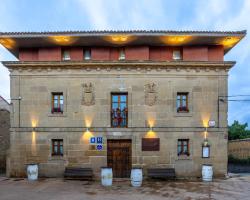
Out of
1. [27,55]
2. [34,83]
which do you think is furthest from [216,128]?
[27,55]

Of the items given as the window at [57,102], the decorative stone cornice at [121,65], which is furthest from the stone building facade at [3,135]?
the window at [57,102]

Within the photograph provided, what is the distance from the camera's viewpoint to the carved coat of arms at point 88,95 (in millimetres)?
15414

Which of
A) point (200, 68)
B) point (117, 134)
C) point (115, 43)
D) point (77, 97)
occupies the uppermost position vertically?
point (115, 43)

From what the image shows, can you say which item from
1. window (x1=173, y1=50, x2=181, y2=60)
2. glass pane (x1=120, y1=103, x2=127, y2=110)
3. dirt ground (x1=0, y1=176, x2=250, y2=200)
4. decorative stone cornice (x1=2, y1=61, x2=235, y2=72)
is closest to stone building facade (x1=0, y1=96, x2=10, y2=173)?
dirt ground (x1=0, y1=176, x2=250, y2=200)

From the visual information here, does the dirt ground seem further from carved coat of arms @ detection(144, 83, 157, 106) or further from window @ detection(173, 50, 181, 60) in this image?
window @ detection(173, 50, 181, 60)

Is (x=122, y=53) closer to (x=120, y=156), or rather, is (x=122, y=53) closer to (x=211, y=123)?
(x=120, y=156)

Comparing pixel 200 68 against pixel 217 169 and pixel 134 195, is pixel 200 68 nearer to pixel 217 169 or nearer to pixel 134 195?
pixel 217 169

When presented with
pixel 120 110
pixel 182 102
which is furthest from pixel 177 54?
pixel 120 110

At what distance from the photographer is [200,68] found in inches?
608

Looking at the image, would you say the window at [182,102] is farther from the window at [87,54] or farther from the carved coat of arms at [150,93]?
the window at [87,54]

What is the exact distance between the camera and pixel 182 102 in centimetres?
1553

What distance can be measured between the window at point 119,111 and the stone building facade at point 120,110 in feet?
0.20

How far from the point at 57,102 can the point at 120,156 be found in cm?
494

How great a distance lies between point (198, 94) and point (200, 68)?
5.08 ft
